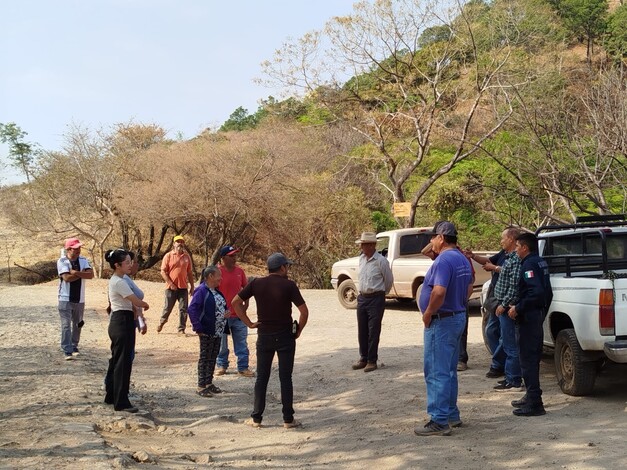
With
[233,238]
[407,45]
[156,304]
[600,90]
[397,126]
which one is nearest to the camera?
[600,90]

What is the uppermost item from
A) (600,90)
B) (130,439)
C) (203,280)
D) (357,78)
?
(357,78)

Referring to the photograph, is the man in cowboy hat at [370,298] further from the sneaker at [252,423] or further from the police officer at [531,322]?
the police officer at [531,322]

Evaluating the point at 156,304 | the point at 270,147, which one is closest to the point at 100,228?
the point at 270,147

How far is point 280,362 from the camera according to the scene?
7109 millimetres

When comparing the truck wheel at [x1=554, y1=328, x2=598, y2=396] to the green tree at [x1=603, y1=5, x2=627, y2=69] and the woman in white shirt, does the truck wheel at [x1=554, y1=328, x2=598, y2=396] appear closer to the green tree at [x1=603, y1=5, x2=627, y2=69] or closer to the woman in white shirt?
the woman in white shirt

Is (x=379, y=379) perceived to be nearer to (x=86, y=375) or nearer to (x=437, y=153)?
(x=86, y=375)

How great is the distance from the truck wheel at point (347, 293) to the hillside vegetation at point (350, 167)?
5210 mm

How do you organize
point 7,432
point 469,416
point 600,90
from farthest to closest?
point 600,90
point 469,416
point 7,432

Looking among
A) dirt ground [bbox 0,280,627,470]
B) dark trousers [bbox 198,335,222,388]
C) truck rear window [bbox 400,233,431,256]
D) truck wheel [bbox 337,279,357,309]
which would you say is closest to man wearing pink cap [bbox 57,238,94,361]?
dirt ground [bbox 0,280,627,470]

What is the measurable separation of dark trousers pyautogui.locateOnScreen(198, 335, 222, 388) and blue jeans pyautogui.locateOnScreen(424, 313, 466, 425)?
3.15 m

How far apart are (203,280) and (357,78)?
53.0 feet

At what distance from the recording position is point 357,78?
23734 mm

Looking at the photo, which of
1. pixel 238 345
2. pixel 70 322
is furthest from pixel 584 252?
pixel 70 322

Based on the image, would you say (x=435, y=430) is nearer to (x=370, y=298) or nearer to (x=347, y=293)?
(x=370, y=298)
